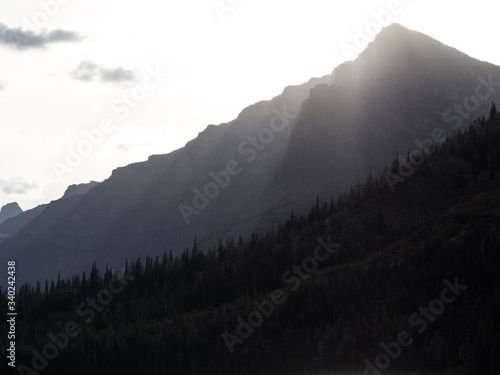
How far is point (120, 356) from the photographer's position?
191 m

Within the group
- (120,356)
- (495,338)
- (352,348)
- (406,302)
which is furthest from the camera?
(120,356)

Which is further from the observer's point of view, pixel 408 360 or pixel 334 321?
pixel 334 321

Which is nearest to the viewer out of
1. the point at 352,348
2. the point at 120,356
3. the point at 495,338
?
the point at 495,338

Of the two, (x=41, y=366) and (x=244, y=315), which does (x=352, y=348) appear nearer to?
(x=244, y=315)

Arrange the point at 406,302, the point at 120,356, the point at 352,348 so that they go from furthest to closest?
the point at 120,356 < the point at 406,302 < the point at 352,348

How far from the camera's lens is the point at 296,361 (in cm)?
16988

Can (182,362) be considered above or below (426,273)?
below

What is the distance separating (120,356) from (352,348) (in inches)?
2370

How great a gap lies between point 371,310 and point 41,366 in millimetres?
84551

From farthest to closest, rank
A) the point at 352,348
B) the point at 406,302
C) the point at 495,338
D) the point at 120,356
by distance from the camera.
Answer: the point at 120,356 < the point at 406,302 < the point at 352,348 < the point at 495,338

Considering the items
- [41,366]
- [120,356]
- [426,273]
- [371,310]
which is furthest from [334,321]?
[41,366]

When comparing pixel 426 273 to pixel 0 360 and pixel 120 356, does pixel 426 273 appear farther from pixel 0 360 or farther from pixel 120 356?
pixel 0 360

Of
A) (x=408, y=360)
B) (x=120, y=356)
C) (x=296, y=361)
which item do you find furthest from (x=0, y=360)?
(x=408, y=360)

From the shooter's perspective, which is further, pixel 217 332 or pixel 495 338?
pixel 217 332
